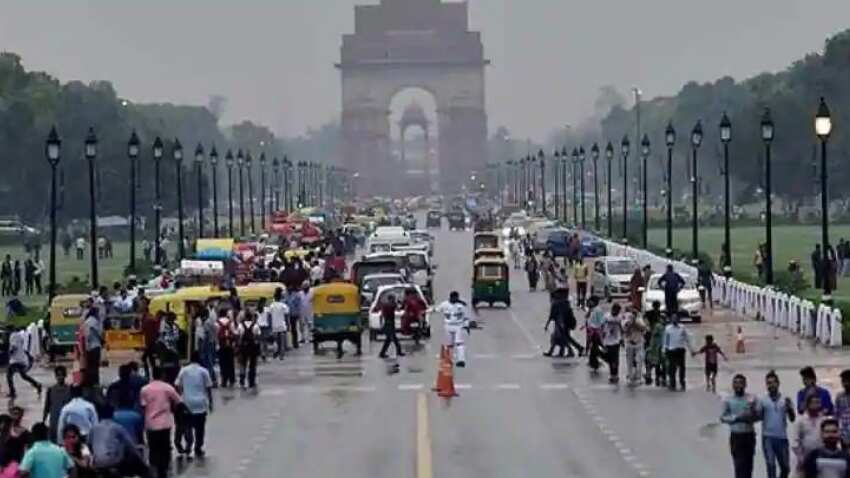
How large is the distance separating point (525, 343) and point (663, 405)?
13.8 m

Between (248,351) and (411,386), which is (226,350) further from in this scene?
(411,386)

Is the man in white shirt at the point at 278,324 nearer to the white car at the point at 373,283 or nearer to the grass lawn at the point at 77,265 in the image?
the white car at the point at 373,283

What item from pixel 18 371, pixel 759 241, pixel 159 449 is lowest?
pixel 159 449

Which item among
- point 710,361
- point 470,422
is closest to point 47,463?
point 470,422

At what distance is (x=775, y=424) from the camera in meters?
24.0

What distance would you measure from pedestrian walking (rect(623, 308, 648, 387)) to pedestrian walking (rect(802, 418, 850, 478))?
1780 cm

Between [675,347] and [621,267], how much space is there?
85.2 feet

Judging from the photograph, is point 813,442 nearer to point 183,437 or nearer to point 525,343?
point 183,437

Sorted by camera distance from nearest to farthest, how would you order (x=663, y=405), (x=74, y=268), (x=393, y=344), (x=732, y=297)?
(x=663, y=405), (x=393, y=344), (x=732, y=297), (x=74, y=268)

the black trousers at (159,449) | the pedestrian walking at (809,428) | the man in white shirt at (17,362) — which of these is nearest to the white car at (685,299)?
the man in white shirt at (17,362)

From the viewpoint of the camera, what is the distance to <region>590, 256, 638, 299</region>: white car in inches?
2356

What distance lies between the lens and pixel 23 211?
128m

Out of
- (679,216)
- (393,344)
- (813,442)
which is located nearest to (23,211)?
(679,216)

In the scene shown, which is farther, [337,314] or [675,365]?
[337,314]
